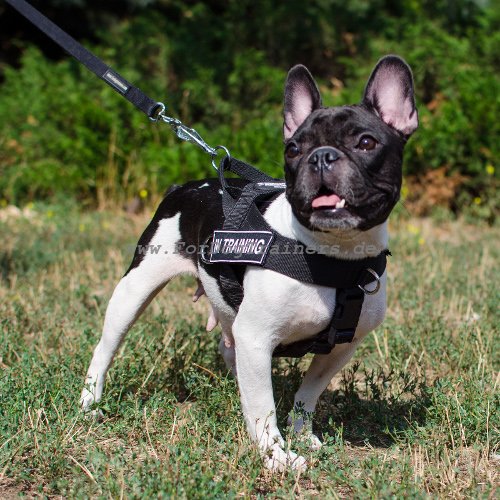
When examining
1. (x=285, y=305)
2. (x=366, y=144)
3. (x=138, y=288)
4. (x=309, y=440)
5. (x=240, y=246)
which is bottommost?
(x=309, y=440)

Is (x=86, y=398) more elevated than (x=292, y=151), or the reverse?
(x=292, y=151)

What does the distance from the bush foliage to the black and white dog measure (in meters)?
4.82

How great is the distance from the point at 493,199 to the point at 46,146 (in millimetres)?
5133

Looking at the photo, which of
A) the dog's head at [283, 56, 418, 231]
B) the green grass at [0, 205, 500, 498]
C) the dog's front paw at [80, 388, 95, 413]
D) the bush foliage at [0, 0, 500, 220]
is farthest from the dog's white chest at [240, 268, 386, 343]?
the bush foliage at [0, 0, 500, 220]

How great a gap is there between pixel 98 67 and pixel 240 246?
1.40 meters

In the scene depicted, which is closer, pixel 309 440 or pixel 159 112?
pixel 309 440

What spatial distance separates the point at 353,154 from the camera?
303cm

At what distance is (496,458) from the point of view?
3312 millimetres

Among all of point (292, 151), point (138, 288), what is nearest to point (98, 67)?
point (138, 288)

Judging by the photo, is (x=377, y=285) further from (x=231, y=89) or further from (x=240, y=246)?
(x=231, y=89)

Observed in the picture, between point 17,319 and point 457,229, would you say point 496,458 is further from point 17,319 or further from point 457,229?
point 457,229

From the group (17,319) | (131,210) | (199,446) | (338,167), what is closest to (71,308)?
(17,319)

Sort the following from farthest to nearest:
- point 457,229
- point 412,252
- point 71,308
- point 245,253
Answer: point 457,229
point 412,252
point 71,308
point 245,253

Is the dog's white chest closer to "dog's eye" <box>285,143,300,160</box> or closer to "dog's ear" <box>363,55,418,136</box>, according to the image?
"dog's eye" <box>285,143,300,160</box>
